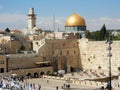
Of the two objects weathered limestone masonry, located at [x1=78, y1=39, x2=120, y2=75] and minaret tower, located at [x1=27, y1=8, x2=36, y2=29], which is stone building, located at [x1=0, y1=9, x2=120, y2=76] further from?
minaret tower, located at [x1=27, y1=8, x2=36, y2=29]

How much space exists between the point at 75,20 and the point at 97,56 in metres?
11.2

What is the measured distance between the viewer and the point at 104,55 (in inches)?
1478

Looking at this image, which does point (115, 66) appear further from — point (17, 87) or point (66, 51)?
point (17, 87)

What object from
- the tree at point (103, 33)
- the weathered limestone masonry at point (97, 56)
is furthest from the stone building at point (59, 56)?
the tree at point (103, 33)

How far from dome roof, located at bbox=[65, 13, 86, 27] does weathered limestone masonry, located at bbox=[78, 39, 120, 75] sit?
8.92 m

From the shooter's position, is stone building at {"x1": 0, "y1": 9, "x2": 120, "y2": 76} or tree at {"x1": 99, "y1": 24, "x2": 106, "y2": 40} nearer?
stone building at {"x1": 0, "y1": 9, "x2": 120, "y2": 76}

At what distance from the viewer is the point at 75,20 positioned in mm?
48156

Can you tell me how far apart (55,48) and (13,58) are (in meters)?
6.16

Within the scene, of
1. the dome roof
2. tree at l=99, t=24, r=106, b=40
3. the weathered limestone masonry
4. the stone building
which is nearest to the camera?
the stone building

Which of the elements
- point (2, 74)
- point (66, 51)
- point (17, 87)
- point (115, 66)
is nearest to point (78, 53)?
point (66, 51)

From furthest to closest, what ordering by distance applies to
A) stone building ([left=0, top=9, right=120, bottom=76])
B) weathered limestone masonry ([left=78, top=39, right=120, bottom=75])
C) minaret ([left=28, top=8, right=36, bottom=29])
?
minaret ([left=28, top=8, right=36, bottom=29]) < weathered limestone masonry ([left=78, top=39, right=120, bottom=75]) < stone building ([left=0, top=9, right=120, bottom=76])

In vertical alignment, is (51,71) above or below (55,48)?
below

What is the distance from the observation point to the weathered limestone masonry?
3666cm

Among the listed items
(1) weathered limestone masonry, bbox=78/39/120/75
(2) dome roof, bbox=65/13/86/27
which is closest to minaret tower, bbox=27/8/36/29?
(2) dome roof, bbox=65/13/86/27
